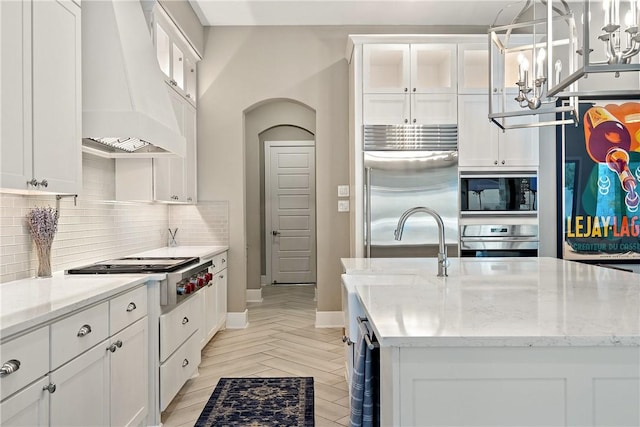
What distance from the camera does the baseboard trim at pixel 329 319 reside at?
5004 millimetres

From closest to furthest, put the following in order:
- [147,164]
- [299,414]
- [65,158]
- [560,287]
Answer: [560,287] → [65,158] → [299,414] → [147,164]

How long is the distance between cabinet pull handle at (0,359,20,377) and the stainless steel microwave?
3672mm

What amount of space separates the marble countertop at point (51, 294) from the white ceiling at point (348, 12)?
2.89m

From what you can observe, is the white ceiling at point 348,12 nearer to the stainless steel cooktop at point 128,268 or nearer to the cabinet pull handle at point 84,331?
the stainless steel cooktop at point 128,268

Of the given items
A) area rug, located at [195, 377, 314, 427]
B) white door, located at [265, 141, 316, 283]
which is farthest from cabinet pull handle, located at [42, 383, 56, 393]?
white door, located at [265, 141, 316, 283]

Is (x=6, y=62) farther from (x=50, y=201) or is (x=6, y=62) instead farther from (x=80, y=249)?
(x=80, y=249)

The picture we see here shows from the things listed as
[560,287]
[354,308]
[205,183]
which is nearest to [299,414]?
[354,308]

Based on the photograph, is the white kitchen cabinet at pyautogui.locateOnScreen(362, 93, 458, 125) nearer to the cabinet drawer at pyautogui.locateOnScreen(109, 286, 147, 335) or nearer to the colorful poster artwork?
the colorful poster artwork

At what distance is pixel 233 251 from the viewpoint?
16.4ft

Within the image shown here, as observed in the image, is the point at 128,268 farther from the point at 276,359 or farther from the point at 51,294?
the point at 276,359

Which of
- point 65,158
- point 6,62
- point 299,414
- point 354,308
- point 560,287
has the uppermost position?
point 6,62

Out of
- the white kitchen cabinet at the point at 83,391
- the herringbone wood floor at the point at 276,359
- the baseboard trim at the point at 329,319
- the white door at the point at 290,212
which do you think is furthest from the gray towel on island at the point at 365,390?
the white door at the point at 290,212

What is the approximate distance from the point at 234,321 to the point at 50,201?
2.71 m

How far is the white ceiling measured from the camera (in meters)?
4.43
